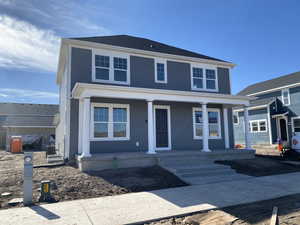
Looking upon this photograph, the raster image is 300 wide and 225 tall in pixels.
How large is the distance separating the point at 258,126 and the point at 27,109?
1099 inches

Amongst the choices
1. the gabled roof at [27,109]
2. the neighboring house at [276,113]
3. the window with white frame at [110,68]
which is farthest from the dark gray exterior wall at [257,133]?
the gabled roof at [27,109]

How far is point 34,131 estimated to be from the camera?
2348cm

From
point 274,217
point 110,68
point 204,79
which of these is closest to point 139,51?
point 110,68

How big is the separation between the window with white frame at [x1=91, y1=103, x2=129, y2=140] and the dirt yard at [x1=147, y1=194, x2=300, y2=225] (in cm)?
646

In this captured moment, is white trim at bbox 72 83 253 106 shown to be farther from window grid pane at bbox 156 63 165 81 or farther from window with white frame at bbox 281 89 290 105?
window with white frame at bbox 281 89 290 105

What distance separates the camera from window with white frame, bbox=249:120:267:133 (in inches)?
789

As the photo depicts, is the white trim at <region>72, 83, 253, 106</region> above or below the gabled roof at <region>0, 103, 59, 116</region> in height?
below

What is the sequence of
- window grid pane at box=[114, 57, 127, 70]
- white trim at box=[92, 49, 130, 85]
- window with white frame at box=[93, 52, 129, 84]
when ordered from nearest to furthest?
white trim at box=[92, 49, 130, 85]
window with white frame at box=[93, 52, 129, 84]
window grid pane at box=[114, 57, 127, 70]

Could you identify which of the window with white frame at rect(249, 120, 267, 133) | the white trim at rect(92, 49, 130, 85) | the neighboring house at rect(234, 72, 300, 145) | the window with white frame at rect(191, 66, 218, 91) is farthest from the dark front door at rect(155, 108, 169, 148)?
the window with white frame at rect(249, 120, 267, 133)

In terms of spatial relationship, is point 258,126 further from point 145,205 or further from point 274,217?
point 145,205

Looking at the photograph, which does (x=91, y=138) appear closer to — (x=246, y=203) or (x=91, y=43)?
(x=91, y=43)

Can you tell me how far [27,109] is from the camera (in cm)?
2664

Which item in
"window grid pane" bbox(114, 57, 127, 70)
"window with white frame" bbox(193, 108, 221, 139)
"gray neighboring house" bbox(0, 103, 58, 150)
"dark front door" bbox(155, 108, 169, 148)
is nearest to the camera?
"window grid pane" bbox(114, 57, 127, 70)

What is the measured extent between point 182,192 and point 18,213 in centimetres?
408
